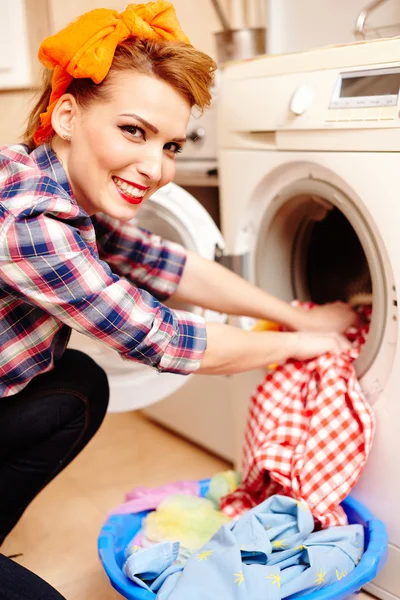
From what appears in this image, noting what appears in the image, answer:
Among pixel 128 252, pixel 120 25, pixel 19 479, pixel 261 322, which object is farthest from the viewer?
pixel 261 322

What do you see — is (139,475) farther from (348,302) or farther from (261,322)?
(348,302)

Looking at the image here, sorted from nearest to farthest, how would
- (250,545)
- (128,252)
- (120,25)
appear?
(120,25) < (250,545) < (128,252)

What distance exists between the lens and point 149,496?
1.39 m

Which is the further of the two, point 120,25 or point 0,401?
point 0,401

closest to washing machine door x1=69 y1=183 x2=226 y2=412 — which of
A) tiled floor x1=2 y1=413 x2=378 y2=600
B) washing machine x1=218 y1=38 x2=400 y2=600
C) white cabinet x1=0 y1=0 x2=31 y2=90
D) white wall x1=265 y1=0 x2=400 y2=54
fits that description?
washing machine x1=218 y1=38 x2=400 y2=600

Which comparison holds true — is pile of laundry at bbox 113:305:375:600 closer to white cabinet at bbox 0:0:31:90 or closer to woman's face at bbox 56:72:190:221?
woman's face at bbox 56:72:190:221

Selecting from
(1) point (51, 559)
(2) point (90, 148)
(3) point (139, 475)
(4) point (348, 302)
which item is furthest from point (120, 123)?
(3) point (139, 475)

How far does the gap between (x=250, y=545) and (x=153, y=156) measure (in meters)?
0.66

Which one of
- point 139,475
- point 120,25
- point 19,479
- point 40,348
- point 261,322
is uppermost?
point 120,25

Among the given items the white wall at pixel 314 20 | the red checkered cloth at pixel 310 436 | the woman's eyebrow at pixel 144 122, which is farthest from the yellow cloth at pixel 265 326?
the white wall at pixel 314 20

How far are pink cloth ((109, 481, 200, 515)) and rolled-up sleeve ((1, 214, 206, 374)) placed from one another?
0.40 meters

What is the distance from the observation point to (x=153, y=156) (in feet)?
3.50

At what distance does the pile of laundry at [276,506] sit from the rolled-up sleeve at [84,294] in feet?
1.06

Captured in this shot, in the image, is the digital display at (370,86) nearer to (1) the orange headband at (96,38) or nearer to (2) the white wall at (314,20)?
(1) the orange headband at (96,38)
